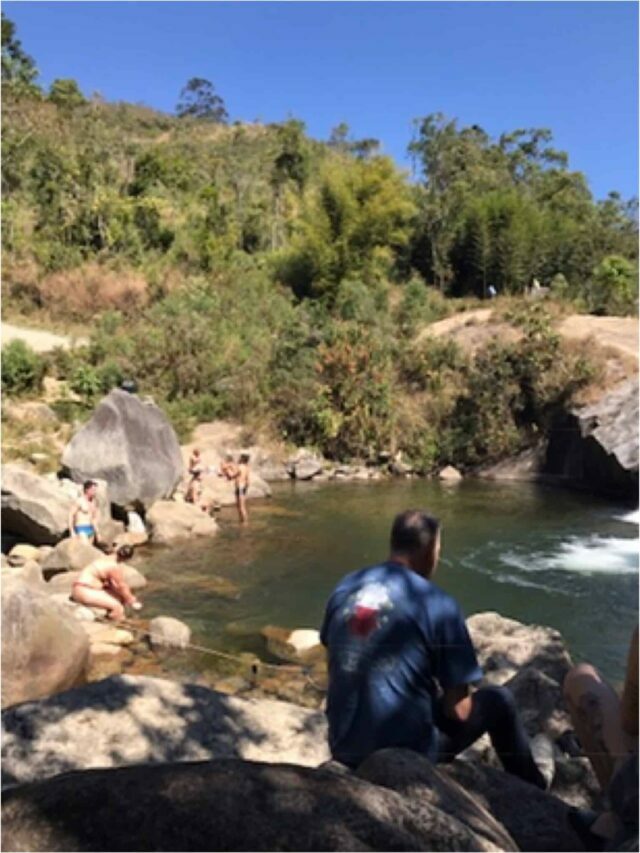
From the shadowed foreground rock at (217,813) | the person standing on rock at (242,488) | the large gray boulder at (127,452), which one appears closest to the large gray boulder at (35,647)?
the shadowed foreground rock at (217,813)

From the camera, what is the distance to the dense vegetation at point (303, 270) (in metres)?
18.6

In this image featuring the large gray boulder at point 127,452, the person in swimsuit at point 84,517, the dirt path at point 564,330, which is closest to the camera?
the person in swimsuit at point 84,517

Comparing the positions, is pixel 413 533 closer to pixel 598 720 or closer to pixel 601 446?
pixel 598 720

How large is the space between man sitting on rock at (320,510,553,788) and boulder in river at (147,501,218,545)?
9451 millimetres

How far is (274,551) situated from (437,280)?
19193mm

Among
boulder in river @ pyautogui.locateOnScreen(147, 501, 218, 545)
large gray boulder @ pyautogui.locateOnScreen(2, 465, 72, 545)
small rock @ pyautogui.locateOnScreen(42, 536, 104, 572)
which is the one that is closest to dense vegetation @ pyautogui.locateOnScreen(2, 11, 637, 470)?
boulder in river @ pyautogui.locateOnScreen(147, 501, 218, 545)

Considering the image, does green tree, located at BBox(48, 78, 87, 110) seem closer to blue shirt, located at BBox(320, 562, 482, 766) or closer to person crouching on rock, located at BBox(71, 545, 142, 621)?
person crouching on rock, located at BBox(71, 545, 142, 621)

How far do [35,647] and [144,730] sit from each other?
224cm

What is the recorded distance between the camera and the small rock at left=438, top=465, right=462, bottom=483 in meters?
17.6

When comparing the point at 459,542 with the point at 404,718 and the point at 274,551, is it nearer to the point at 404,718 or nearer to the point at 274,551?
the point at 274,551

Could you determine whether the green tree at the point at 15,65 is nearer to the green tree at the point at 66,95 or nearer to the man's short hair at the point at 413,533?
the green tree at the point at 66,95

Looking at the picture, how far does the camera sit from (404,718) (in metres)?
2.48

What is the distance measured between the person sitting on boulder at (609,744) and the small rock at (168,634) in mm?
5224

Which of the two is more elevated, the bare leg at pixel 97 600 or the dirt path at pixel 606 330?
the dirt path at pixel 606 330
